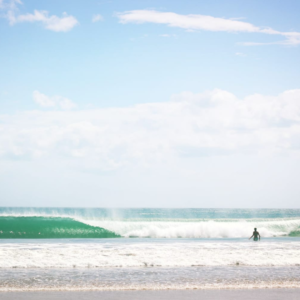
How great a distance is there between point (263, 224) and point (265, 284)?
3224cm

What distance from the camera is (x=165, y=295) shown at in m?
13.1

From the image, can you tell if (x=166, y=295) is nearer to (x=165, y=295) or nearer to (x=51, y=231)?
(x=165, y=295)

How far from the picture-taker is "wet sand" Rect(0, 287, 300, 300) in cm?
1270

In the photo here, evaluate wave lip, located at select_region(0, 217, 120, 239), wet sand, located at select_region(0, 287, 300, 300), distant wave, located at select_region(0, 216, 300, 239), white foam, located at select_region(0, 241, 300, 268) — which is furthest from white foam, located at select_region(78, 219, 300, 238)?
wet sand, located at select_region(0, 287, 300, 300)

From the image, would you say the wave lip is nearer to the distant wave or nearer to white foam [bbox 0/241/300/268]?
the distant wave

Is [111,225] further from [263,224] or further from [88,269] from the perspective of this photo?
[88,269]

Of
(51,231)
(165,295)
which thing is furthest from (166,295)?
(51,231)

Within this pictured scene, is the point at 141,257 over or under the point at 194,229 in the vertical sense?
over

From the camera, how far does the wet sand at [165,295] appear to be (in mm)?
12703

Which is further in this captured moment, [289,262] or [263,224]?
[263,224]

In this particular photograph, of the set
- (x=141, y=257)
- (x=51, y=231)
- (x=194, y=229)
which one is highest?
(x=141, y=257)

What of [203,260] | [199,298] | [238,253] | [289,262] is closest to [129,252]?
[203,260]

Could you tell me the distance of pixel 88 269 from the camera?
59.3ft

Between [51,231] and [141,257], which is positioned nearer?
[141,257]
